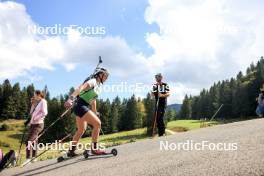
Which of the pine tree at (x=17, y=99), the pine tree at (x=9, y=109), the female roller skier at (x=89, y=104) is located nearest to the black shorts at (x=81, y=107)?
the female roller skier at (x=89, y=104)

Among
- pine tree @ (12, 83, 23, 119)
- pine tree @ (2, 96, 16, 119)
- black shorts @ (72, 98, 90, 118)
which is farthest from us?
pine tree @ (12, 83, 23, 119)

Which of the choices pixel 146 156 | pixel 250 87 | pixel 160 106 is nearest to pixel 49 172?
pixel 146 156

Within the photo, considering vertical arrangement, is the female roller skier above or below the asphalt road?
above

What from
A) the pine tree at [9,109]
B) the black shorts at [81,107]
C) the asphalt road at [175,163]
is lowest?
the asphalt road at [175,163]

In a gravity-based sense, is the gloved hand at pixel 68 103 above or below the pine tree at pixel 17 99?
below

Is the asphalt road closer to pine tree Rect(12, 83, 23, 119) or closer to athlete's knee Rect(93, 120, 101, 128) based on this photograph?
athlete's knee Rect(93, 120, 101, 128)

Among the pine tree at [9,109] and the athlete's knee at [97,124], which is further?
the pine tree at [9,109]

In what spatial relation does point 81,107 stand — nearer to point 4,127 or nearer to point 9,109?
point 4,127

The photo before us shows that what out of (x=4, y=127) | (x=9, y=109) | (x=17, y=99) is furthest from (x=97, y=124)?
(x=17, y=99)

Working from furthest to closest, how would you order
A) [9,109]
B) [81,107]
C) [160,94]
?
1. [9,109]
2. [160,94]
3. [81,107]

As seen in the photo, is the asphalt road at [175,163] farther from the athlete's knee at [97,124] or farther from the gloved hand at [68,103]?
the gloved hand at [68,103]

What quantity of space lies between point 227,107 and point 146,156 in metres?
123

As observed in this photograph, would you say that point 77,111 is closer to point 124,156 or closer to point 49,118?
point 124,156

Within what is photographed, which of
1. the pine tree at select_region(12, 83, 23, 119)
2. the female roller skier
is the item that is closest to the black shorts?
the female roller skier
